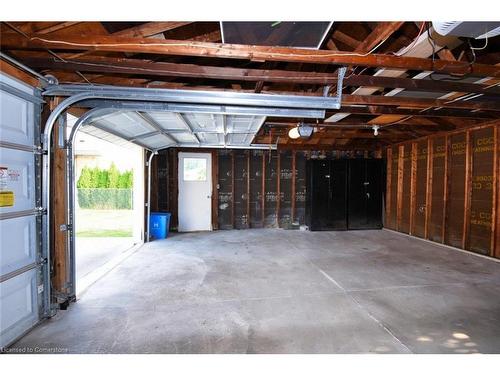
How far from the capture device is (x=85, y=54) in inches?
84.4

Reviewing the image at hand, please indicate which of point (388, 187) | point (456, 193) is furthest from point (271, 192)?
point (456, 193)

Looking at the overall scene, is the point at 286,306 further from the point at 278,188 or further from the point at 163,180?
the point at 163,180

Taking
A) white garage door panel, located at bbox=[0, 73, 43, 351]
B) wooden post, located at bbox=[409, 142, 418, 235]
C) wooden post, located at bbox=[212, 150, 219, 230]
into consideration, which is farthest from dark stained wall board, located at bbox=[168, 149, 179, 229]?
wooden post, located at bbox=[409, 142, 418, 235]

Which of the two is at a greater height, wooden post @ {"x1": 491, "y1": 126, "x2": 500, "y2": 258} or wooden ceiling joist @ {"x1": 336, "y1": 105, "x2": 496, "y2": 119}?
wooden ceiling joist @ {"x1": 336, "y1": 105, "x2": 496, "y2": 119}

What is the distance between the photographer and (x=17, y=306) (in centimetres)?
199

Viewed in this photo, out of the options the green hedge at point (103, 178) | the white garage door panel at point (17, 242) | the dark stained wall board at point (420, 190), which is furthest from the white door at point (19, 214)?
the green hedge at point (103, 178)

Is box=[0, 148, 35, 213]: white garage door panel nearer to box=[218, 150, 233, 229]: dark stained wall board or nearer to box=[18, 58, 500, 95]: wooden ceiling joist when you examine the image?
box=[18, 58, 500, 95]: wooden ceiling joist

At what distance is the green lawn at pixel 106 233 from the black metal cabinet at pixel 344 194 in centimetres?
467

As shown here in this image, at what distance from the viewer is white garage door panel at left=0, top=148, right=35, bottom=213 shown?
187 cm

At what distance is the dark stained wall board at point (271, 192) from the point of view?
22.4 ft

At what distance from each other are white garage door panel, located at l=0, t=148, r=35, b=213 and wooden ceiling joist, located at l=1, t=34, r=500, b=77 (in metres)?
0.79

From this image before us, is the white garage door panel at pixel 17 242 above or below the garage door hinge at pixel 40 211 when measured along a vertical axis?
below

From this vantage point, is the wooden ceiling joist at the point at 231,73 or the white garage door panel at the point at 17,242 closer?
the white garage door panel at the point at 17,242

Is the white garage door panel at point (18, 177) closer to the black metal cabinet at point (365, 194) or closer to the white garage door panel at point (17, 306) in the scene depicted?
the white garage door panel at point (17, 306)
